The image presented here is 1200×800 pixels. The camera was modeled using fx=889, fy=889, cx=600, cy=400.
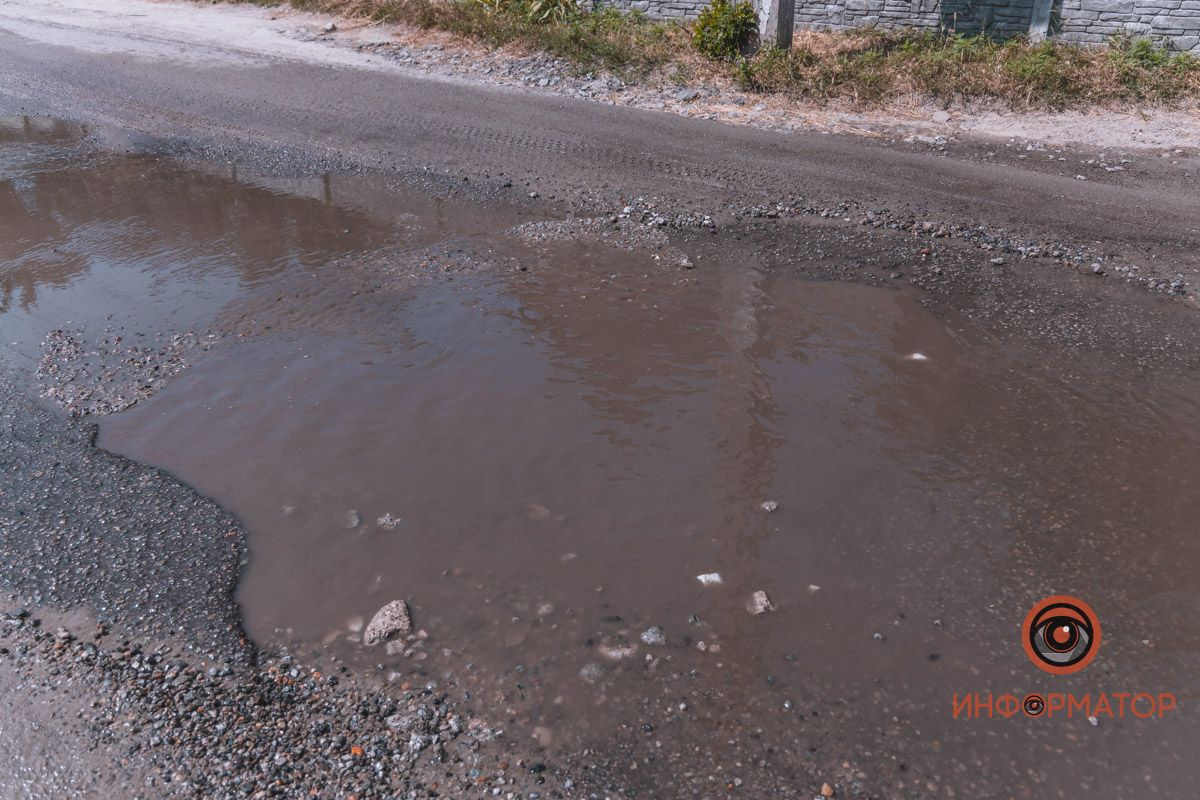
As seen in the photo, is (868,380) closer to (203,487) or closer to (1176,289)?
(1176,289)

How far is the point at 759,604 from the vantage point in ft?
11.8

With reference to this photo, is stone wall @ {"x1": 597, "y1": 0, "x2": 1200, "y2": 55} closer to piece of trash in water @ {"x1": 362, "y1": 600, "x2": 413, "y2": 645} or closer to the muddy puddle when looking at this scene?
the muddy puddle

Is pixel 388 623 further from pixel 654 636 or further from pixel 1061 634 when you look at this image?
pixel 1061 634

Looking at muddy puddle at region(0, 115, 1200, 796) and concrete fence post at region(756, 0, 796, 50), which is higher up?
concrete fence post at region(756, 0, 796, 50)

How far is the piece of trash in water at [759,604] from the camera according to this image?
11.8ft

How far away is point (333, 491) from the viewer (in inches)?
165

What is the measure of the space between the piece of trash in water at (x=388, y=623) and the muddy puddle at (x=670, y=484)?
8 centimetres

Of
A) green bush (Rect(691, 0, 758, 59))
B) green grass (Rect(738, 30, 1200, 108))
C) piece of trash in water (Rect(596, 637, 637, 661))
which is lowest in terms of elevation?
piece of trash in water (Rect(596, 637, 637, 661))

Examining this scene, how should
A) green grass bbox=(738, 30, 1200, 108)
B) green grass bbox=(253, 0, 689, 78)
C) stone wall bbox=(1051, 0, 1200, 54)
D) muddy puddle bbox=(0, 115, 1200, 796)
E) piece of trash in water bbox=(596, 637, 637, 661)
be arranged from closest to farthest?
muddy puddle bbox=(0, 115, 1200, 796) < piece of trash in water bbox=(596, 637, 637, 661) < green grass bbox=(738, 30, 1200, 108) < stone wall bbox=(1051, 0, 1200, 54) < green grass bbox=(253, 0, 689, 78)

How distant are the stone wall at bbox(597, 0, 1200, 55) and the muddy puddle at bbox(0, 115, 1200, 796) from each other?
689cm

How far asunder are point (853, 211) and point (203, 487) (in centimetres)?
536

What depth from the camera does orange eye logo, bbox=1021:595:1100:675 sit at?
338 centimetres

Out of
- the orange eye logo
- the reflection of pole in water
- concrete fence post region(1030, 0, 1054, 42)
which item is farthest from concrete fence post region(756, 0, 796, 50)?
the orange eye logo

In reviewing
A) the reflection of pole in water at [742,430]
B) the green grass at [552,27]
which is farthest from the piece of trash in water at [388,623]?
the green grass at [552,27]
